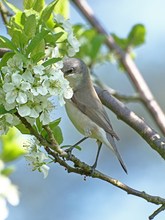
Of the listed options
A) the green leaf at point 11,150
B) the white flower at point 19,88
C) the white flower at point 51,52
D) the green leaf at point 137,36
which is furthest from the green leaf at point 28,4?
the green leaf at point 137,36

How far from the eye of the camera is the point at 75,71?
118 inches

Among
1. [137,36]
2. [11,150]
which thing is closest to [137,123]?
[11,150]

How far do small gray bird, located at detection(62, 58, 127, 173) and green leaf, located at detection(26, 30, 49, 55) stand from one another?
0.75 meters

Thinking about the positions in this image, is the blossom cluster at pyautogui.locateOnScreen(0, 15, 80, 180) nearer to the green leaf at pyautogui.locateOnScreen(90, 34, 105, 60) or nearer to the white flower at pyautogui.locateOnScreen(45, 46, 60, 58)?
the white flower at pyautogui.locateOnScreen(45, 46, 60, 58)

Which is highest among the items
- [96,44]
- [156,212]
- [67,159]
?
[96,44]

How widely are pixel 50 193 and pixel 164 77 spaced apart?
6.67ft

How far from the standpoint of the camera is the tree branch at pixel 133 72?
3.04 meters

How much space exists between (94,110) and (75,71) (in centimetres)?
26

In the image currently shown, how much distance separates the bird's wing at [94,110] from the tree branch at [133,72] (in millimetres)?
253

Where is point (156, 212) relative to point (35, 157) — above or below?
below

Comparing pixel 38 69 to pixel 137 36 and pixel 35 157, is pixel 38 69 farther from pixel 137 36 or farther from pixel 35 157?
pixel 137 36

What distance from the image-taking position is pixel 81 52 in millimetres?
3814

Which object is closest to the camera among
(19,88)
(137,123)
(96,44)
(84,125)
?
(19,88)

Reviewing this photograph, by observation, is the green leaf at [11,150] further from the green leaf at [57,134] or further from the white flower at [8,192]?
the green leaf at [57,134]
